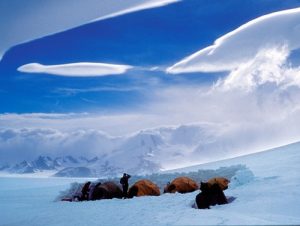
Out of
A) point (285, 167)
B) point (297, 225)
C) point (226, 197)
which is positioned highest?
point (285, 167)

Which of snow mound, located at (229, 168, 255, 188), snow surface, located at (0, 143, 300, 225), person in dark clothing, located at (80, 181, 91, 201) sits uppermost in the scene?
person in dark clothing, located at (80, 181, 91, 201)

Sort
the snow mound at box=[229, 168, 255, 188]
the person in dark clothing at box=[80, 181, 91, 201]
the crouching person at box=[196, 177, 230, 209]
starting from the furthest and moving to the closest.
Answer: the person in dark clothing at box=[80, 181, 91, 201] < the snow mound at box=[229, 168, 255, 188] < the crouching person at box=[196, 177, 230, 209]

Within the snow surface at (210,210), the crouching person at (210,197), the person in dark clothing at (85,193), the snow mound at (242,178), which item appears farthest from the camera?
the person in dark clothing at (85,193)

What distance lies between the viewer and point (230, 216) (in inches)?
500

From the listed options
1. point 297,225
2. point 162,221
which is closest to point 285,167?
point 162,221

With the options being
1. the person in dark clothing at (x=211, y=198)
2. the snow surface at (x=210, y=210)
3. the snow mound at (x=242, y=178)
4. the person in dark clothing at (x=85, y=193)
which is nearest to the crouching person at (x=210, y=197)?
the person in dark clothing at (x=211, y=198)

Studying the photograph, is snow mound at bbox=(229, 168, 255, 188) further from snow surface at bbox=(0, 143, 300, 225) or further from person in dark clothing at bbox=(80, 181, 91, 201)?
person in dark clothing at bbox=(80, 181, 91, 201)

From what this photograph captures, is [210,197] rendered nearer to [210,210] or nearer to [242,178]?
[210,210]

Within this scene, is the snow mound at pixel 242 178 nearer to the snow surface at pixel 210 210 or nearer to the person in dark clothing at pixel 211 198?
the snow surface at pixel 210 210

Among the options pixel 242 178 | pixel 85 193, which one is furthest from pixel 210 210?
pixel 85 193

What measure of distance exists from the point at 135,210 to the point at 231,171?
36.1ft

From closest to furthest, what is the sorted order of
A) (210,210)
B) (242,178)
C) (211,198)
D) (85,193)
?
(210,210) < (211,198) < (242,178) < (85,193)

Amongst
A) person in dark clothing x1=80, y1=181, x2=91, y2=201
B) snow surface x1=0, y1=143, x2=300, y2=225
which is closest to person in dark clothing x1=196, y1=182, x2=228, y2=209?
snow surface x1=0, y1=143, x2=300, y2=225

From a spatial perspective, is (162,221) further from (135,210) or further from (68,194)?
(68,194)
